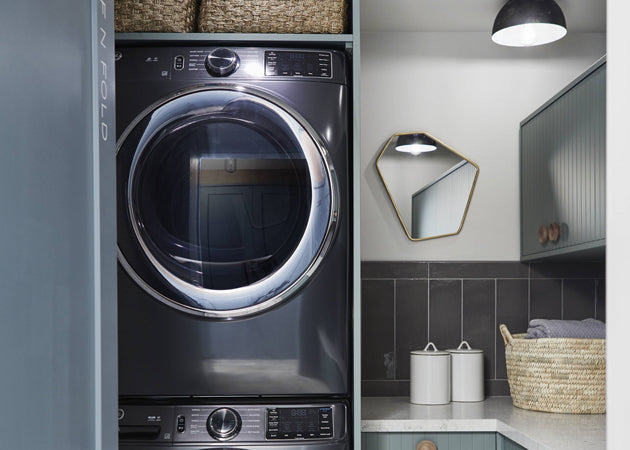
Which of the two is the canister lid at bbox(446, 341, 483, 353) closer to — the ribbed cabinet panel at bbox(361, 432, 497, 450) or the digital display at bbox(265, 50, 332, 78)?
the ribbed cabinet panel at bbox(361, 432, 497, 450)

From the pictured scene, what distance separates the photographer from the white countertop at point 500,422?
188 centimetres

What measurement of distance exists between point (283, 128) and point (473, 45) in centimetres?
125

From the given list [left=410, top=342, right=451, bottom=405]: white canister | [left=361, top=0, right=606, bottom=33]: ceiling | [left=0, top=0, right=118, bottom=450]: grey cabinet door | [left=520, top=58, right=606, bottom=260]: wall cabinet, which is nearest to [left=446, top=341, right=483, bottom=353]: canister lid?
[left=410, top=342, right=451, bottom=405]: white canister

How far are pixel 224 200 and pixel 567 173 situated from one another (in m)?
1.13

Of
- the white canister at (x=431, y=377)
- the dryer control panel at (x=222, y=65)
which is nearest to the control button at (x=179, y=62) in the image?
the dryer control panel at (x=222, y=65)

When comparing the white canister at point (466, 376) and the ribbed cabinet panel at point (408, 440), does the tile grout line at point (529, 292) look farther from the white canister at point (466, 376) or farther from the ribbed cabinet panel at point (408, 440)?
the ribbed cabinet panel at point (408, 440)

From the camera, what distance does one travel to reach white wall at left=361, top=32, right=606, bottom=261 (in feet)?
9.05

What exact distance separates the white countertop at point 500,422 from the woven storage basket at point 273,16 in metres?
1.19

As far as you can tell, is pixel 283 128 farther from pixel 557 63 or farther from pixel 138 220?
pixel 557 63

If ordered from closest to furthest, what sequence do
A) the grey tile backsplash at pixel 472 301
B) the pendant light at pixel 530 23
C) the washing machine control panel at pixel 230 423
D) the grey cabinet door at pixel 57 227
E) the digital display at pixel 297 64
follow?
the grey cabinet door at pixel 57 227
the washing machine control panel at pixel 230 423
the digital display at pixel 297 64
the pendant light at pixel 530 23
the grey tile backsplash at pixel 472 301

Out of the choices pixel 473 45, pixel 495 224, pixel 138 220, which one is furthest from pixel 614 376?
pixel 473 45

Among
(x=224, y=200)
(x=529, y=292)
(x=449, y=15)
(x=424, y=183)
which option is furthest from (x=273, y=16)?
(x=529, y=292)

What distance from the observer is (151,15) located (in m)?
1.89

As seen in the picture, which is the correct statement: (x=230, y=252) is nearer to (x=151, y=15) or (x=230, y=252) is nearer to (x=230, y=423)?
(x=230, y=423)
